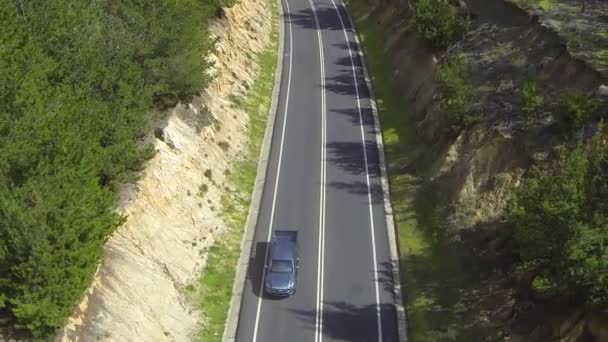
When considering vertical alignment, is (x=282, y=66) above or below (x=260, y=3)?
below

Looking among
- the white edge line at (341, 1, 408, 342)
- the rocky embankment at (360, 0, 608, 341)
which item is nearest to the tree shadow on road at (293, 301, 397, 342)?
the white edge line at (341, 1, 408, 342)

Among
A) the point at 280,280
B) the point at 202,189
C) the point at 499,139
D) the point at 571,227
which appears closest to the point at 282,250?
the point at 280,280

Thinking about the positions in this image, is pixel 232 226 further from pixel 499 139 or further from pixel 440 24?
pixel 440 24

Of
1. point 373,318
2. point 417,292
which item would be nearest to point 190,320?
point 373,318

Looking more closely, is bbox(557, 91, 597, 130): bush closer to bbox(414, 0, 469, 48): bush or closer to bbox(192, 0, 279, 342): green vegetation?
bbox(414, 0, 469, 48): bush

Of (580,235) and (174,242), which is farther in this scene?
(174,242)

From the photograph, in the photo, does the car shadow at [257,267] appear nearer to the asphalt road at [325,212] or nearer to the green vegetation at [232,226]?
the asphalt road at [325,212]

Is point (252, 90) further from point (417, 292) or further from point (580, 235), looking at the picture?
point (580, 235)

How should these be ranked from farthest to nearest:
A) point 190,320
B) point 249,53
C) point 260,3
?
point 260,3 → point 249,53 → point 190,320
